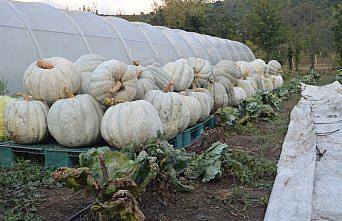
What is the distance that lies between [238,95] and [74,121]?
14.8ft

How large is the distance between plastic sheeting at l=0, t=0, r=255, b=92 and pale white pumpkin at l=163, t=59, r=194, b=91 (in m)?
0.39

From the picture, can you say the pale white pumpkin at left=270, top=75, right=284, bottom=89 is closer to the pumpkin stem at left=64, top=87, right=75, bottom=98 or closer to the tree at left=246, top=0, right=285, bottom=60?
the tree at left=246, top=0, right=285, bottom=60

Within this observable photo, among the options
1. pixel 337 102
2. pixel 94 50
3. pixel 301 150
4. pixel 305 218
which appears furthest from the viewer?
pixel 337 102

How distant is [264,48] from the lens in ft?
77.2

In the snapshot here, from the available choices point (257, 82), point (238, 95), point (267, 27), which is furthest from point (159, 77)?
point (267, 27)

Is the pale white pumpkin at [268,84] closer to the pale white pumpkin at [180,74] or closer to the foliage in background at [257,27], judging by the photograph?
the pale white pumpkin at [180,74]

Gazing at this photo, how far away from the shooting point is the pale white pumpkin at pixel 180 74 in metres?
5.99

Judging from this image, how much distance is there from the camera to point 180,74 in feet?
19.7

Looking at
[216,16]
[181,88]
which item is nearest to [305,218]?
[181,88]

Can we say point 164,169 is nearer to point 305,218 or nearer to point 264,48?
point 305,218

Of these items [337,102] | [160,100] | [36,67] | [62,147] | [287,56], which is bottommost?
[287,56]

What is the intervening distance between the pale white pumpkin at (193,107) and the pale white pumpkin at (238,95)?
222 centimetres

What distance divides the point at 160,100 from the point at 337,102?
16.0ft

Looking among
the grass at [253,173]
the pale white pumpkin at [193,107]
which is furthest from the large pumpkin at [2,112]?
the grass at [253,173]
